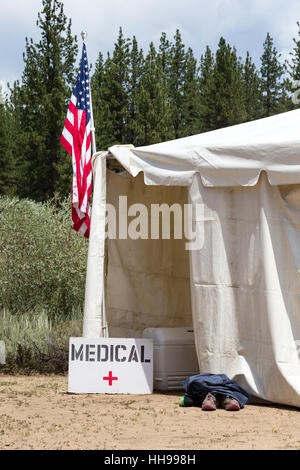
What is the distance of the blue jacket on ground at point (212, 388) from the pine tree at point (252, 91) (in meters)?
27.5

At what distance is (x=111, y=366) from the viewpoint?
659 centimetres

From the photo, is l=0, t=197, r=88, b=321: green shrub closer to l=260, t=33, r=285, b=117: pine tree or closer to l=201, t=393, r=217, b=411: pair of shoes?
l=201, t=393, r=217, b=411: pair of shoes

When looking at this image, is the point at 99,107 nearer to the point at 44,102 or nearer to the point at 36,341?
the point at 44,102

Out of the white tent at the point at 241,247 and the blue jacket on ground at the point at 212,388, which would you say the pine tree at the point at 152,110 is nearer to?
the white tent at the point at 241,247

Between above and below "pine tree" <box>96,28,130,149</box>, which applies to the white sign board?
below

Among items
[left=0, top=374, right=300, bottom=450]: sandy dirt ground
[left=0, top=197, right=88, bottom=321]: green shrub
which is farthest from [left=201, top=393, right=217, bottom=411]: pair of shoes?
[left=0, top=197, right=88, bottom=321]: green shrub

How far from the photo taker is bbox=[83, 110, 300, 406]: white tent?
19.4 feet

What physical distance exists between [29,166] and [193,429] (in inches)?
831

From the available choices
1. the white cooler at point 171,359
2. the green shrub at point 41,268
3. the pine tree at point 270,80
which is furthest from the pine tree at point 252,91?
the white cooler at point 171,359

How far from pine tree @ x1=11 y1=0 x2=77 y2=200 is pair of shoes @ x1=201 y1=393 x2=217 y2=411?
1933 cm

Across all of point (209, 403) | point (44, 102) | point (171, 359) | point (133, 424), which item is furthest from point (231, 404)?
point (44, 102)

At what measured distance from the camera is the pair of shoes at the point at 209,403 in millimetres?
5758

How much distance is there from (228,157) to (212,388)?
1.92m

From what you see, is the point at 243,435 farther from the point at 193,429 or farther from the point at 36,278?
the point at 36,278
